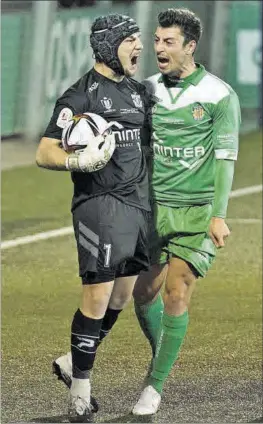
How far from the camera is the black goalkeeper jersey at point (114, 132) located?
27.8 feet

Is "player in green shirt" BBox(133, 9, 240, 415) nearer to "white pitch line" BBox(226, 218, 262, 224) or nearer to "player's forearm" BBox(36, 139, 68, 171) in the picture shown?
"player's forearm" BBox(36, 139, 68, 171)

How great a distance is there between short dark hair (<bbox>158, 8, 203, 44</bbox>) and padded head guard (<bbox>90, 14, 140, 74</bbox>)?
0.39 meters

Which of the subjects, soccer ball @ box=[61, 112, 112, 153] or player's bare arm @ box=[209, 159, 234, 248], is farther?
player's bare arm @ box=[209, 159, 234, 248]

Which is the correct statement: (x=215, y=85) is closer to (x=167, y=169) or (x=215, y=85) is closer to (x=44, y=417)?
(x=167, y=169)

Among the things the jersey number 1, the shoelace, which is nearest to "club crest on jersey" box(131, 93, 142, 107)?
the jersey number 1

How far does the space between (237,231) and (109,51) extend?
7.68 meters

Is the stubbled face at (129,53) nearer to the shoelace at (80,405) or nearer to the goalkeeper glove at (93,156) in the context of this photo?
the goalkeeper glove at (93,156)

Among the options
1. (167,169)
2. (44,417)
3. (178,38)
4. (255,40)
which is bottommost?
(255,40)

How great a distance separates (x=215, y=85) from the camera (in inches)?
352

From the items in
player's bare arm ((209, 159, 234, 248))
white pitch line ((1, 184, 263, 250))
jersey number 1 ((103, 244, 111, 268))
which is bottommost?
Result: white pitch line ((1, 184, 263, 250))

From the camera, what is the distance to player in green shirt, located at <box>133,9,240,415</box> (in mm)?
8883

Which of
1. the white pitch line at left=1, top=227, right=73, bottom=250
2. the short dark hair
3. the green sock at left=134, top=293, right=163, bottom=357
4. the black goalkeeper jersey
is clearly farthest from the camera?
the white pitch line at left=1, top=227, right=73, bottom=250

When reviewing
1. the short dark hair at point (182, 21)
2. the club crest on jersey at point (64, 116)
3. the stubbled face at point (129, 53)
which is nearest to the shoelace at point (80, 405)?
the club crest on jersey at point (64, 116)

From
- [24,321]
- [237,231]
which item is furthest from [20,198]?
[24,321]
